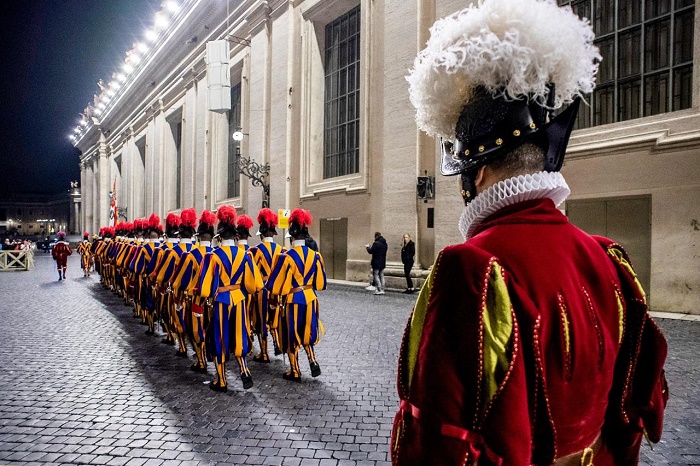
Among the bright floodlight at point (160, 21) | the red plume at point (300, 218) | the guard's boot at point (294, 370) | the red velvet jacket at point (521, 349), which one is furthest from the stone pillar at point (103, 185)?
the red velvet jacket at point (521, 349)

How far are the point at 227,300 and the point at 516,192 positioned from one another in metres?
4.72

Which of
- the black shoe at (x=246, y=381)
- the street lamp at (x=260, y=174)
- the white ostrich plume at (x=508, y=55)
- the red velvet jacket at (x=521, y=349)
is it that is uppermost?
the street lamp at (x=260, y=174)

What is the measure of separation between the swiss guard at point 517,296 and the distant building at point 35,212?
335ft

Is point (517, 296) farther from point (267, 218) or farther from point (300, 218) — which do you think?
point (267, 218)

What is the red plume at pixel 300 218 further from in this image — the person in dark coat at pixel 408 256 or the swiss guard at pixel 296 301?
the person in dark coat at pixel 408 256

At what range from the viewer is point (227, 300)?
18.2 ft

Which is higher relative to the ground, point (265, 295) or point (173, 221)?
point (173, 221)

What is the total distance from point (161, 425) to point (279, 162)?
17.4 m

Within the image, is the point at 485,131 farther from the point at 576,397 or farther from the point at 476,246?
the point at 576,397

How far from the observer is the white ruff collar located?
1.35 meters

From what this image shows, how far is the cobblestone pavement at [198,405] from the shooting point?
3.79m

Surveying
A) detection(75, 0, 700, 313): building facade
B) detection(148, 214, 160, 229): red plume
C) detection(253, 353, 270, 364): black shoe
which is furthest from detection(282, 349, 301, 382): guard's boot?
detection(75, 0, 700, 313): building facade

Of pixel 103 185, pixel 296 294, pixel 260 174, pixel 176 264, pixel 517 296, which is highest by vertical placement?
pixel 103 185

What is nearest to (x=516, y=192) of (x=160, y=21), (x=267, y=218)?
(x=267, y=218)
